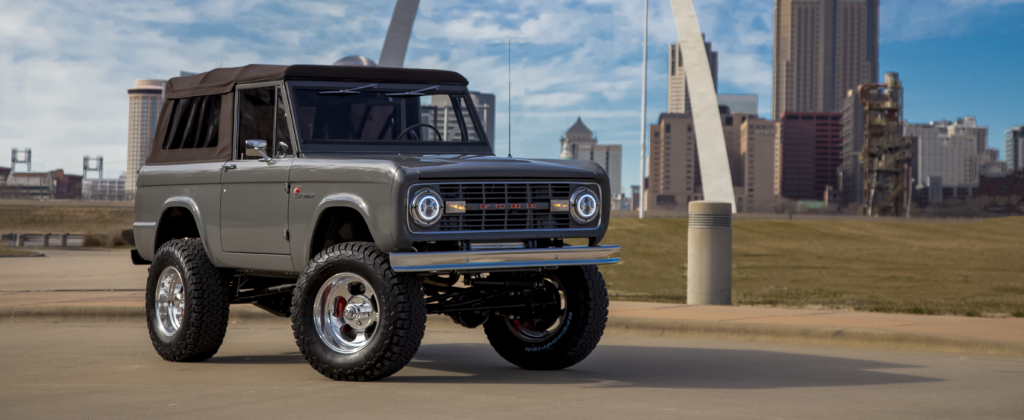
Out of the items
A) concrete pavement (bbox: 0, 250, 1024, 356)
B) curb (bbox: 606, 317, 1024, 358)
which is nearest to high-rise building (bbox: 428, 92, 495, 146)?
curb (bbox: 606, 317, 1024, 358)

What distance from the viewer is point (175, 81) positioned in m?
8.80

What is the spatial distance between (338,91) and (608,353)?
322 cm

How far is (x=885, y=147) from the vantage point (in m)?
113

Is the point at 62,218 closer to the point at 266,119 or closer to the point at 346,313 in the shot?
the point at 266,119

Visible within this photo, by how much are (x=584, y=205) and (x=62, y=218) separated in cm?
11516

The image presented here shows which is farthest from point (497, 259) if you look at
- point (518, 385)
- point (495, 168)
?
point (518, 385)

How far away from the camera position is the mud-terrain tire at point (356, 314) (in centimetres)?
640

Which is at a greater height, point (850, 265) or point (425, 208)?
point (425, 208)

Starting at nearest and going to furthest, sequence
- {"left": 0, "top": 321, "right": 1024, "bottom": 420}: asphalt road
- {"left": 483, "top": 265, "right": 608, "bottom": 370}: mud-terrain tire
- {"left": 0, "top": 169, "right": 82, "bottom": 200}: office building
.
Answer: {"left": 0, "top": 321, "right": 1024, "bottom": 420}: asphalt road < {"left": 483, "top": 265, "right": 608, "bottom": 370}: mud-terrain tire < {"left": 0, "top": 169, "right": 82, "bottom": 200}: office building

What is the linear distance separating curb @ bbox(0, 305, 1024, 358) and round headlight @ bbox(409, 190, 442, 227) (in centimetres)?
437

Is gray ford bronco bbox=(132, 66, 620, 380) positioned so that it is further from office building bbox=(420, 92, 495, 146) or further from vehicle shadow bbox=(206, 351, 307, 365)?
vehicle shadow bbox=(206, 351, 307, 365)

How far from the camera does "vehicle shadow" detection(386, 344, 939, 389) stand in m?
7.09

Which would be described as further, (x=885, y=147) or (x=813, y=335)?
(x=885, y=147)

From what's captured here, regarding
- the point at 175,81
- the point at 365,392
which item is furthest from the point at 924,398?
the point at 175,81
